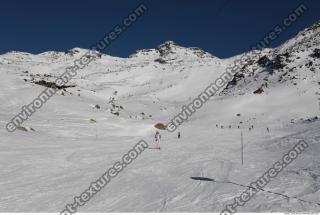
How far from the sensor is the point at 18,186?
15617mm

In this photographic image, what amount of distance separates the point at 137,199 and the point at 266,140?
19932 mm

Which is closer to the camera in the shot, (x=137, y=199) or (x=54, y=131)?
(x=137, y=199)

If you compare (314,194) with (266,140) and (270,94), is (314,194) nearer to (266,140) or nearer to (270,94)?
(266,140)

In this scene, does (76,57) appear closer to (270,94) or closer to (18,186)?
(270,94)

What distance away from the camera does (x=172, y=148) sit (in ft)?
92.0

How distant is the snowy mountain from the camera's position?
13508mm

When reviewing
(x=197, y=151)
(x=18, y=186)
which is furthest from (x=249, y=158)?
(x=18, y=186)

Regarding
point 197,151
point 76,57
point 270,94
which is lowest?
point 197,151

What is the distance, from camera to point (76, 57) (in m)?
161

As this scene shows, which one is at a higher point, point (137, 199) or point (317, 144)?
point (317, 144)

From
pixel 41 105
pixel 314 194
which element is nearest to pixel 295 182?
pixel 314 194

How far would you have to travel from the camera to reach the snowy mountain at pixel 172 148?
13.5 m

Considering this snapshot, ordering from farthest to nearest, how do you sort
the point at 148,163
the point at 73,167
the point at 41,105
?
1. the point at 41,105
2. the point at 148,163
3. the point at 73,167

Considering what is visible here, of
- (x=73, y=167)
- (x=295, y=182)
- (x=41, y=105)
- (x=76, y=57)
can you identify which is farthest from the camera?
(x=76, y=57)
